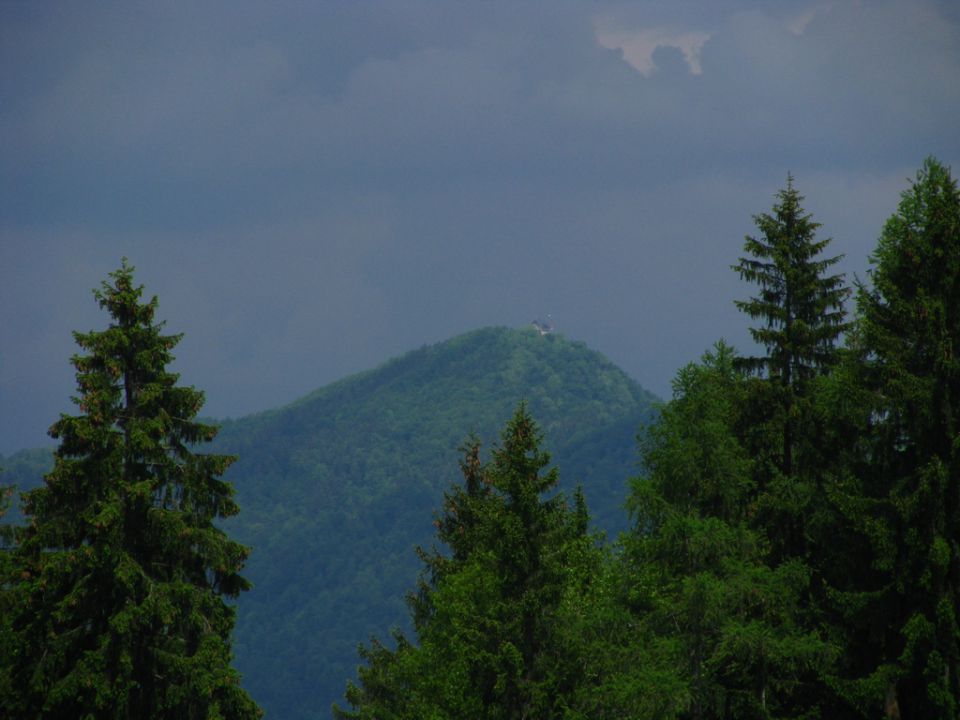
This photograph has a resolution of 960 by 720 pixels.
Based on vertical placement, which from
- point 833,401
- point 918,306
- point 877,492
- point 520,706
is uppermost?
point 918,306

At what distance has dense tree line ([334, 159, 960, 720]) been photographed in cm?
2352

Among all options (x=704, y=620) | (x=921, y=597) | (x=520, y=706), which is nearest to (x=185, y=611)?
(x=520, y=706)

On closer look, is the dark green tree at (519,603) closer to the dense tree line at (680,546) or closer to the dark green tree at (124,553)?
the dense tree line at (680,546)

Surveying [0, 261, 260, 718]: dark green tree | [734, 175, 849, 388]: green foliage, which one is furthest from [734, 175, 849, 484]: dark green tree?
[0, 261, 260, 718]: dark green tree

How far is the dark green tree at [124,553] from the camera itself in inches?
1045

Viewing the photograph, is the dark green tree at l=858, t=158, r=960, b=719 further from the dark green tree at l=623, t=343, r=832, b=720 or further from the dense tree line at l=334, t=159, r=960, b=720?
the dark green tree at l=623, t=343, r=832, b=720

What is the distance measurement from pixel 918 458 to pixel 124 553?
15981mm

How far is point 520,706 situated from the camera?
27.0m

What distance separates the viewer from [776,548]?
28328 mm

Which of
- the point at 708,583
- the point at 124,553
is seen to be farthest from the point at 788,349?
the point at 124,553

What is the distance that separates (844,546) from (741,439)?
4.69 meters

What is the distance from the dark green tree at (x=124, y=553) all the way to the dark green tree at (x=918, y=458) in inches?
531

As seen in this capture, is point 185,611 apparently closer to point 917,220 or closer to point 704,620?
point 704,620

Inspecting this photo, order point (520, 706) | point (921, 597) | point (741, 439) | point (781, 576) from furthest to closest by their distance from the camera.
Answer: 1. point (741, 439)
2. point (520, 706)
3. point (781, 576)
4. point (921, 597)
